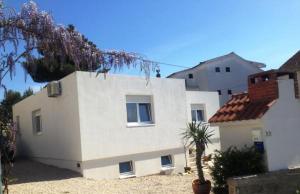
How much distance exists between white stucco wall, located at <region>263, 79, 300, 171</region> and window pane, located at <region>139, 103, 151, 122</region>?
9440 millimetres

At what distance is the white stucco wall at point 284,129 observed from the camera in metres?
11.9

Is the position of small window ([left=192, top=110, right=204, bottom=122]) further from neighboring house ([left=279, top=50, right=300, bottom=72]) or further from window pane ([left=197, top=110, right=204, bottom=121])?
neighboring house ([left=279, top=50, right=300, bottom=72])

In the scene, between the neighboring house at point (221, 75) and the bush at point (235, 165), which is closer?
the bush at point (235, 165)

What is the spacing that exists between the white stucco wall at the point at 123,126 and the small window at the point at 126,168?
0.26 metres

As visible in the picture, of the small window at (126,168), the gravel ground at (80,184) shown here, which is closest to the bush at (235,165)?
the gravel ground at (80,184)

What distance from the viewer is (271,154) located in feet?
38.8

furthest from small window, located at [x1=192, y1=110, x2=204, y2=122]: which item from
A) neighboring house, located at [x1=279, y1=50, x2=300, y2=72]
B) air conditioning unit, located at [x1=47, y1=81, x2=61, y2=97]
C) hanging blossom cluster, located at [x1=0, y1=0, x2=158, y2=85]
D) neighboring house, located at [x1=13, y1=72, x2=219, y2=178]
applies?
hanging blossom cluster, located at [x1=0, y1=0, x2=158, y2=85]

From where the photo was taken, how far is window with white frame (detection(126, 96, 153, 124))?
66.2 ft

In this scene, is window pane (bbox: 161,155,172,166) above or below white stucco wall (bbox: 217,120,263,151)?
below

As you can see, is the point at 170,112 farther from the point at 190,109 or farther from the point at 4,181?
the point at 4,181

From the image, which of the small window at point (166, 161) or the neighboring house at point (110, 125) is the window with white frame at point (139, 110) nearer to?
the neighboring house at point (110, 125)

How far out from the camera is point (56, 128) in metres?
20.3

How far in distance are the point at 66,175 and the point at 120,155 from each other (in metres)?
2.69

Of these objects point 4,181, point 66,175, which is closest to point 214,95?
point 66,175
